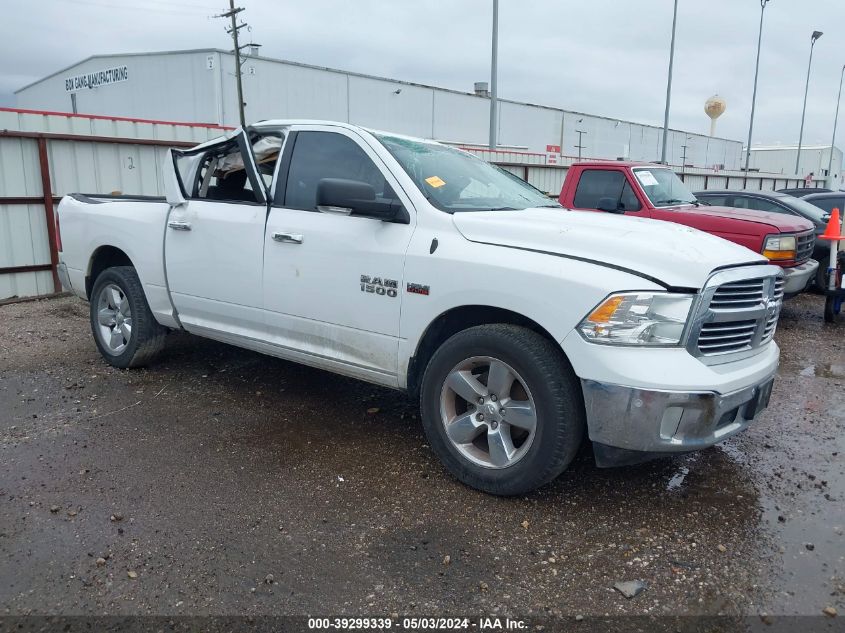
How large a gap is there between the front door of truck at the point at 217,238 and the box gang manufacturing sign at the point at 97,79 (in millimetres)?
40246

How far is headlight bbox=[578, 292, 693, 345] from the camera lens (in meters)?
2.99

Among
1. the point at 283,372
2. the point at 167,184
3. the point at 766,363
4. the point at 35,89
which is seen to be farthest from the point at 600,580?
the point at 35,89

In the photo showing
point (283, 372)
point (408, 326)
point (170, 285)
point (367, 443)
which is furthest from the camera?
point (283, 372)

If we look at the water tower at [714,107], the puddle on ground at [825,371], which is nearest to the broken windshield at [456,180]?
the puddle on ground at [825,371]

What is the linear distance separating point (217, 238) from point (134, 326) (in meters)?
1.34

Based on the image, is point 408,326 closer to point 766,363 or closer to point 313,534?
point 313,534

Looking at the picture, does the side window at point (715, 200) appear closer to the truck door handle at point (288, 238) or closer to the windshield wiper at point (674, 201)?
the windshield wiper at point (674, 201)

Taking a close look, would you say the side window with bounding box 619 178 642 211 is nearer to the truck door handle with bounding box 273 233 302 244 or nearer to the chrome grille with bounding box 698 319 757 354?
the chrome grille with bounding box 698 319 757 354

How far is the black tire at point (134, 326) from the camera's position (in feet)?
17.4

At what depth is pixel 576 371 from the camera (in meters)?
3.07

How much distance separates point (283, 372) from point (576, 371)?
10.3 feet

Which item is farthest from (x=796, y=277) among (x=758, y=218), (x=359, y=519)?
(x=359, y=519)

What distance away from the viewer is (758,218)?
816cm

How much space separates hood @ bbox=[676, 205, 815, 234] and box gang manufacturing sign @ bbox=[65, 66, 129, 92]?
39.8 m
